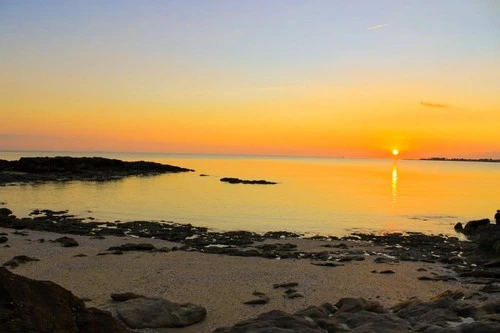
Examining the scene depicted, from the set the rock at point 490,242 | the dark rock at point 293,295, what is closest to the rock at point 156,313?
the dark rock at point 293,295

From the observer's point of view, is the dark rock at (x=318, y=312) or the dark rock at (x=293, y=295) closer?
the dark rock at (x=318, y=312)

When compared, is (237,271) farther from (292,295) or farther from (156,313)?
(156,313)

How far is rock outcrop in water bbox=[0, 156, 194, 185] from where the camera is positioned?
7631 cm

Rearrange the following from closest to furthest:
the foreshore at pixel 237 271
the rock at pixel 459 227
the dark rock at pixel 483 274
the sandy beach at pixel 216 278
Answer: the sandy beach at pixel 216 278 < the foreshore at pixel 237 271 < the dark rock at pixel 483 274 < the rock at pixel 459 227

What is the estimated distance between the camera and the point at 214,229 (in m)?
32.2

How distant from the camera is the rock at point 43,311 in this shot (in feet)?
23.5

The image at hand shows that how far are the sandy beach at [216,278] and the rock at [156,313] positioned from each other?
0.83 feet

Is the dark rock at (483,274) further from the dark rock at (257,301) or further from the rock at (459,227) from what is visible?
the rock at (459,227)

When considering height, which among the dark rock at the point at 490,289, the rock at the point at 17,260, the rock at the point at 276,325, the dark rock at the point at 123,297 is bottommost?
the dark rock at the point at 490,289

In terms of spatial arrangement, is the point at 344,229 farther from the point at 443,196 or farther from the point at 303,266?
the point at 443,196

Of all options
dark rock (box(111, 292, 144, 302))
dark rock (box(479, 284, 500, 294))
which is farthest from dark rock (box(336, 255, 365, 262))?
dark rock (box(111, 292, 144, 302))

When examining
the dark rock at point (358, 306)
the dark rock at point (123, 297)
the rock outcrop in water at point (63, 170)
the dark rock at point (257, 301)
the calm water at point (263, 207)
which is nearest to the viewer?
the dark rock at point (358, 306)

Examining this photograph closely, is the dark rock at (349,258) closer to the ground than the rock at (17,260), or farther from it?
closer to the ground

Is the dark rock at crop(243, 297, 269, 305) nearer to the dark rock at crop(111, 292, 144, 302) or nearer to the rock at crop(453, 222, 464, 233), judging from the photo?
the dark rock at crop(111, 292, 144, 302)
